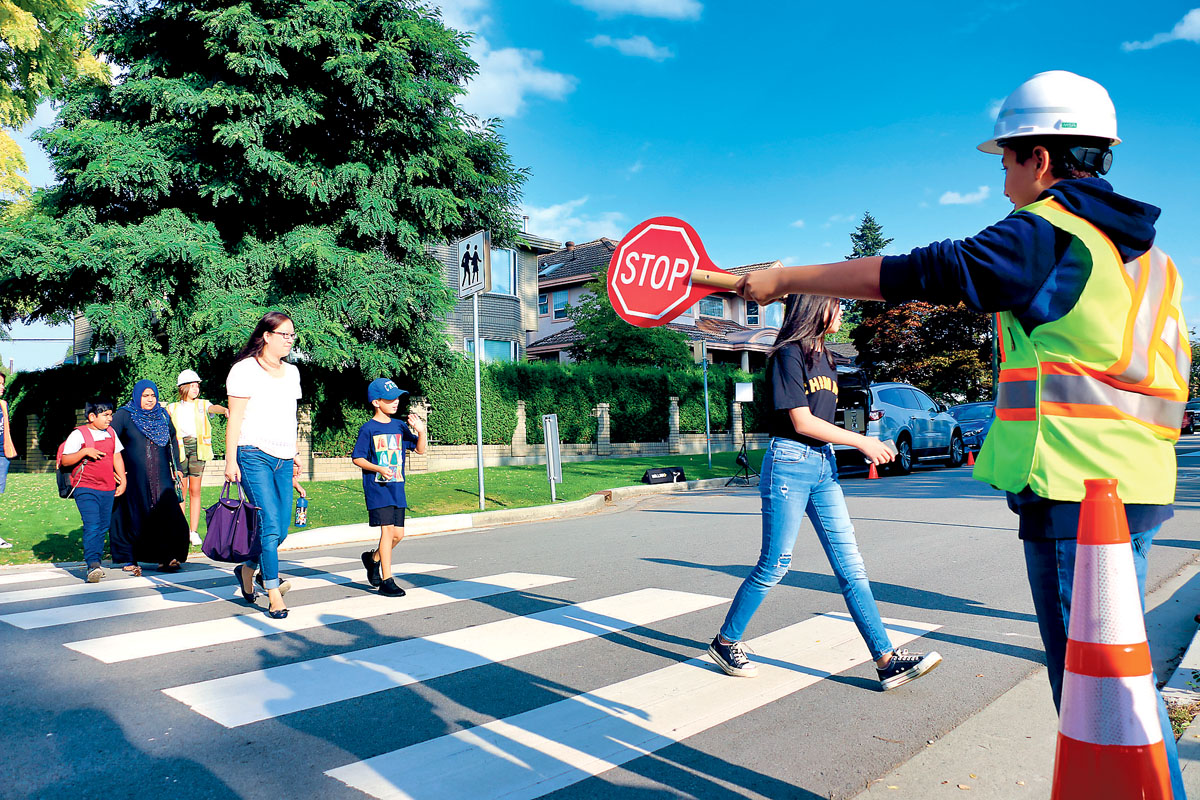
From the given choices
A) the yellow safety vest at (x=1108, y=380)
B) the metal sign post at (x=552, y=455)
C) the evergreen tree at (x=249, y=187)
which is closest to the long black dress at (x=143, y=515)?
the metal sign post at (x=552, y=455)

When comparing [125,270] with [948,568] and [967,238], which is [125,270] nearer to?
[948,568]

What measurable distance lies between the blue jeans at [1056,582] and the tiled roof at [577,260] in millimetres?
40894

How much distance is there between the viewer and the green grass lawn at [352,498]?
10.2 m

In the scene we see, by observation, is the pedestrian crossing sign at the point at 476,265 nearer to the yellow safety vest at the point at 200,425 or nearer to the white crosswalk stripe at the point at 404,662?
the yellow safety vest at the point at 200,425

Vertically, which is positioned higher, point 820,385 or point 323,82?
point 323,82

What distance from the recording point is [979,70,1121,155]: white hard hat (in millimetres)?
2062

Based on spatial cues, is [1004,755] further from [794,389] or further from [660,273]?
[660,273]

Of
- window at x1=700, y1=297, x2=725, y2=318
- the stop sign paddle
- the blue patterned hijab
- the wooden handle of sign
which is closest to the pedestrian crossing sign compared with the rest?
the blue patterned hijab

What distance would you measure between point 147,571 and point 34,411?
69.2ft

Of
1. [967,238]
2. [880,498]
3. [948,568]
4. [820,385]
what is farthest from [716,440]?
[967,238]

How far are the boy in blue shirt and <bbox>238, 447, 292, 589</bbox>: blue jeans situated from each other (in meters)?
0.66

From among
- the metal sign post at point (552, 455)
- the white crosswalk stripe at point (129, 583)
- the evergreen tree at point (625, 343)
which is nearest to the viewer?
the white crosswalk stripe at point (129, 583)

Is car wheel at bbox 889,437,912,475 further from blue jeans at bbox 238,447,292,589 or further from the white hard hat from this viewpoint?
the white hard hat

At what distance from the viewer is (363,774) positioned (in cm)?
318
